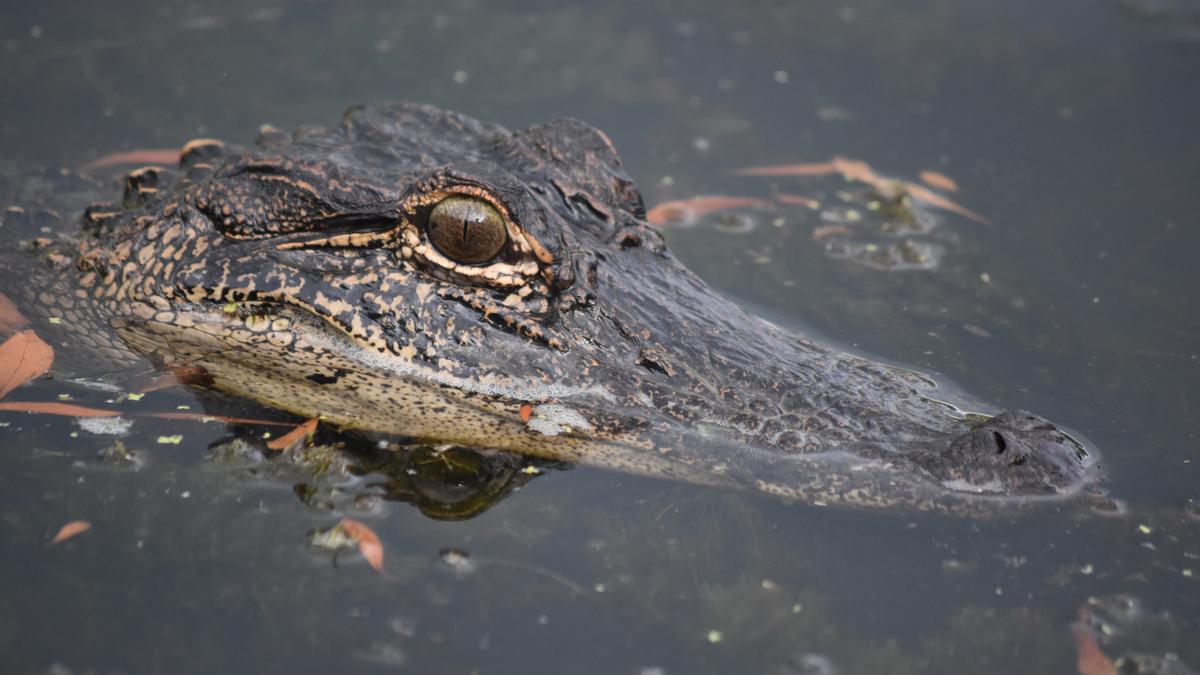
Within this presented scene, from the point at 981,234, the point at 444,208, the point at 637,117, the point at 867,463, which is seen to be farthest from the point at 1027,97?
the point at 444,208

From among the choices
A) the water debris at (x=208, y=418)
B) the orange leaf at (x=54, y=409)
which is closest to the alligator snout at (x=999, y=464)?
the water debris at (x=208, y=418)

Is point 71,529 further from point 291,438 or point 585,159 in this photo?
point 585,159

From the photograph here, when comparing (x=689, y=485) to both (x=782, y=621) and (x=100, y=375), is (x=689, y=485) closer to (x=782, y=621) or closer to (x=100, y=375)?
(x=782, y=621)

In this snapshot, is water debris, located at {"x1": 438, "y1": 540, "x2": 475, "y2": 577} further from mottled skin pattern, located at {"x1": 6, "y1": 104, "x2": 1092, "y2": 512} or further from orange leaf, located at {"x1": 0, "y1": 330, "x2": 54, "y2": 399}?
orange leaf, located at {"x1": 0, "y1": 330, "x2": 54, "y2": 399}

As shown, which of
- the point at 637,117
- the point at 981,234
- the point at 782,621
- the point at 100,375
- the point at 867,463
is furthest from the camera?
the point at 637,117

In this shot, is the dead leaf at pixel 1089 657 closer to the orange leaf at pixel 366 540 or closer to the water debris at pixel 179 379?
the orange leaf at pixel 366 540
